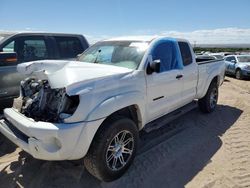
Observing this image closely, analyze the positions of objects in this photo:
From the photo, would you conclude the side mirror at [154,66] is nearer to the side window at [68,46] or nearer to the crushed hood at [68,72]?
the crushed hood at [68,72]

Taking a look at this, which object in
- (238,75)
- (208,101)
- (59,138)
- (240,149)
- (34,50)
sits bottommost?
(238,75)

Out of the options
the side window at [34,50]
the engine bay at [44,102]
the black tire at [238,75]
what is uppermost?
the side window at [34,50]

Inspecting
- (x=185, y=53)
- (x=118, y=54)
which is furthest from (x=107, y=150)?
(x=185, y=53)

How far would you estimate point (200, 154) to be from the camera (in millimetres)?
4523

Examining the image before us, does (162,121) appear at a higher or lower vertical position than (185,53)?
lower

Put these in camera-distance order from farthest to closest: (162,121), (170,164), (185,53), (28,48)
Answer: (28,48) < (185,53) < (162,121) < (170,164)

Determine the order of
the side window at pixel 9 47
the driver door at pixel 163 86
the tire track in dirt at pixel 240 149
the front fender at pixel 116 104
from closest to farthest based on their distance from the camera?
the front fender at pixel 116 104, the tire track in dirt at pixel 240 149, the driver door at pixel 163 86, the side window at pixel 9 47

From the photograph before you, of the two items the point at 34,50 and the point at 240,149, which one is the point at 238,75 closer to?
the point at 240,149

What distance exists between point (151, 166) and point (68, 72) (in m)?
1.88

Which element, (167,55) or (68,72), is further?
(167,55)

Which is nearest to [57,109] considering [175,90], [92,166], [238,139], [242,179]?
[92,166]

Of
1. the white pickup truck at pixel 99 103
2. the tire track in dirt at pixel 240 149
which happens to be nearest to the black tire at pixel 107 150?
the white pickup truck at pixel 99 103

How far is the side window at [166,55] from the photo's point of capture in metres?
4.51

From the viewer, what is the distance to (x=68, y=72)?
136 inches
